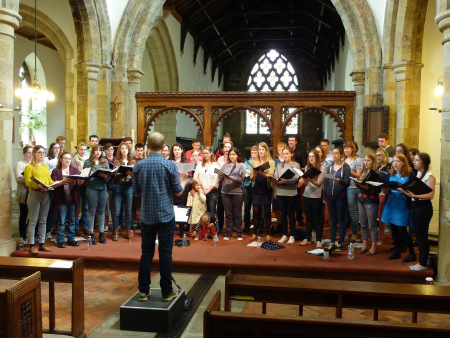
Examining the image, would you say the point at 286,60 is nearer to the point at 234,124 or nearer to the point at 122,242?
the point at 234,124

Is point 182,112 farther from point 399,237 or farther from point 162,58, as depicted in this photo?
point 399,237

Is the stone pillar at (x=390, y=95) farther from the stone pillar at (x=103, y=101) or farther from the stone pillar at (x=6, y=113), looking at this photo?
the stone pillar at (x=6, y=113)

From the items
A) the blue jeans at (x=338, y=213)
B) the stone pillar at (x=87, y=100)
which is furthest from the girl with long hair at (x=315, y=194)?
the stone pillar at (x=87, y=100)

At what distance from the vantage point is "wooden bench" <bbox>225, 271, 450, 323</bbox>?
286cm

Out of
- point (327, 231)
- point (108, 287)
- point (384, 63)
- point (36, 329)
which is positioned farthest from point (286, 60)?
point (36, 329)

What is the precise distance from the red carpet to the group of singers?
0.61ft

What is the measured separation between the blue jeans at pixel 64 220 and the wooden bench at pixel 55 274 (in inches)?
96.2

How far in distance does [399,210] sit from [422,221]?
1.53 feet

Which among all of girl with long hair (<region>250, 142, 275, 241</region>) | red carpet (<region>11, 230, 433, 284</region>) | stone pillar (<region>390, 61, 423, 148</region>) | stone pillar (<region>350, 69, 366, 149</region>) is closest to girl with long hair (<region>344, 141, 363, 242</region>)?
red carpet (<region>11, 230, 433, 284</region>)

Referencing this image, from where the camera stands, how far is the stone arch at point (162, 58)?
12898 mm

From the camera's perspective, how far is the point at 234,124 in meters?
22.6

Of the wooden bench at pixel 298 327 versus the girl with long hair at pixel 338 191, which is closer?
the wooden bench at pixel 298 327

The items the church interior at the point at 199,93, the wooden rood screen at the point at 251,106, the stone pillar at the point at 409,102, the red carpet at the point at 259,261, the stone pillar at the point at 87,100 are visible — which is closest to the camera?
the church interior at the point at 199,93

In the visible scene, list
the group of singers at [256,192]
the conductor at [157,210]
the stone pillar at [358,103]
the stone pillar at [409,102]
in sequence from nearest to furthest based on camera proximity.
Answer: the conductor at [157,210] < the group of singers at [256,192] < the stone pillar at [409,102] < the stone pillar at [358,103]
